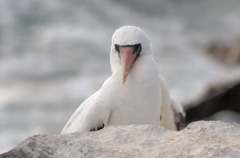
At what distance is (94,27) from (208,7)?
361 centimetres

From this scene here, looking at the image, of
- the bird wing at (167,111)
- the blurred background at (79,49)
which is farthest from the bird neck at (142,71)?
the blurred background at (79,49)

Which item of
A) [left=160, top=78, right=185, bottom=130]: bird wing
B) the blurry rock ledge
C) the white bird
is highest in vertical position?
the white bird

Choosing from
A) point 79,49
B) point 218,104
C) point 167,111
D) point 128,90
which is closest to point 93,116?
point 128,90

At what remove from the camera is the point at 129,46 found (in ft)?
17.2

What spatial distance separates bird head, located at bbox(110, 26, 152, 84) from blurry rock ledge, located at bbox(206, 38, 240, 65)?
1013 cm

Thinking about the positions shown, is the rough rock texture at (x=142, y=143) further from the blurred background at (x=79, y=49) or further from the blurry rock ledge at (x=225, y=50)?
the blurry rock ledge at (x=225, y=50)

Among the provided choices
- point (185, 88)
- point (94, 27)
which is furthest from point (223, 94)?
point (94, 27)

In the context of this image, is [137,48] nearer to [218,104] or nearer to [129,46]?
[129,46]

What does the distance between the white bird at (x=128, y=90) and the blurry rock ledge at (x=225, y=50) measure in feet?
32.6

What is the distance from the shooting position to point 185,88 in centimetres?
1481

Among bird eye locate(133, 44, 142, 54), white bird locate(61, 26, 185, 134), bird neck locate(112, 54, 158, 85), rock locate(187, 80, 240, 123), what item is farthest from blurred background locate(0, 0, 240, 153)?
bird eye locate(133, 44, 142, 54)

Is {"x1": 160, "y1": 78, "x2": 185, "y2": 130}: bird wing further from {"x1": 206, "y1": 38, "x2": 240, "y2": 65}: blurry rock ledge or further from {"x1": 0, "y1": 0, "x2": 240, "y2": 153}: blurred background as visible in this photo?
{"x1": 206, "y1": 38, "x2": 240, "y2": 65}: blurry rock ledge

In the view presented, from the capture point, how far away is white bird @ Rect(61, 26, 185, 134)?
5.29 meters

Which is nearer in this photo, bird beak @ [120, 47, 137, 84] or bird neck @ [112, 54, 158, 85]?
bird beak @ [120, 47, 137, 84]
